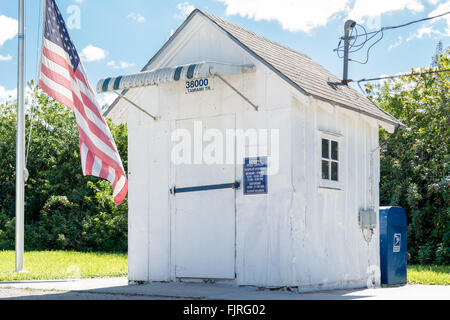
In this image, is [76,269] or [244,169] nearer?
[244,169]

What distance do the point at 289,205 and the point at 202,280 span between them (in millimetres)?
2048

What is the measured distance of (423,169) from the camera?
2209 cm

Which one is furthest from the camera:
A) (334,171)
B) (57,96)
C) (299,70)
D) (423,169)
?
(423,169)

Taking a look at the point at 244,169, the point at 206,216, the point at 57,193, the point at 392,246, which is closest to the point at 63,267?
the point at 206,216

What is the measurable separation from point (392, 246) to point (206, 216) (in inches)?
165

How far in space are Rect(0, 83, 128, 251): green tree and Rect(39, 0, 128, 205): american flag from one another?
1379 centimetres

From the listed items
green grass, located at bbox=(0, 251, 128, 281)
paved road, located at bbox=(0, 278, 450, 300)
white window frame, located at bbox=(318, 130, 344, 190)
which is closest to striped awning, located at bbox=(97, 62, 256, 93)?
white window frame, located at bbox=(318, 130, 344, 190)

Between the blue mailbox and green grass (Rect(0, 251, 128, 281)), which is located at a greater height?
the blue mailbox

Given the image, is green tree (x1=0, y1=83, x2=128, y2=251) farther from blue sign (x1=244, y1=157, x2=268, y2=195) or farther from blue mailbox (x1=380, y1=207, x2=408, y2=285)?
blue sign (x1=244, y1=157, x2=268, y2=195)

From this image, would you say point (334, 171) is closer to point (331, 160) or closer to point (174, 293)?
point (331, 160)

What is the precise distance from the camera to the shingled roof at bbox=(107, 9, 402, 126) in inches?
421

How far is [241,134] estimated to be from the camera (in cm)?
1077

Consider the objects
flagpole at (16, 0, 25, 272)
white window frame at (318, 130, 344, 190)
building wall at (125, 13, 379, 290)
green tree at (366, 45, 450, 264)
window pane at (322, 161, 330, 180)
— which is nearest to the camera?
building wall at (125, 13, 379, 290)

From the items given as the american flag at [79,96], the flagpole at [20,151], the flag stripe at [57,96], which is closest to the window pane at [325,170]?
the american flag at [79,96]
